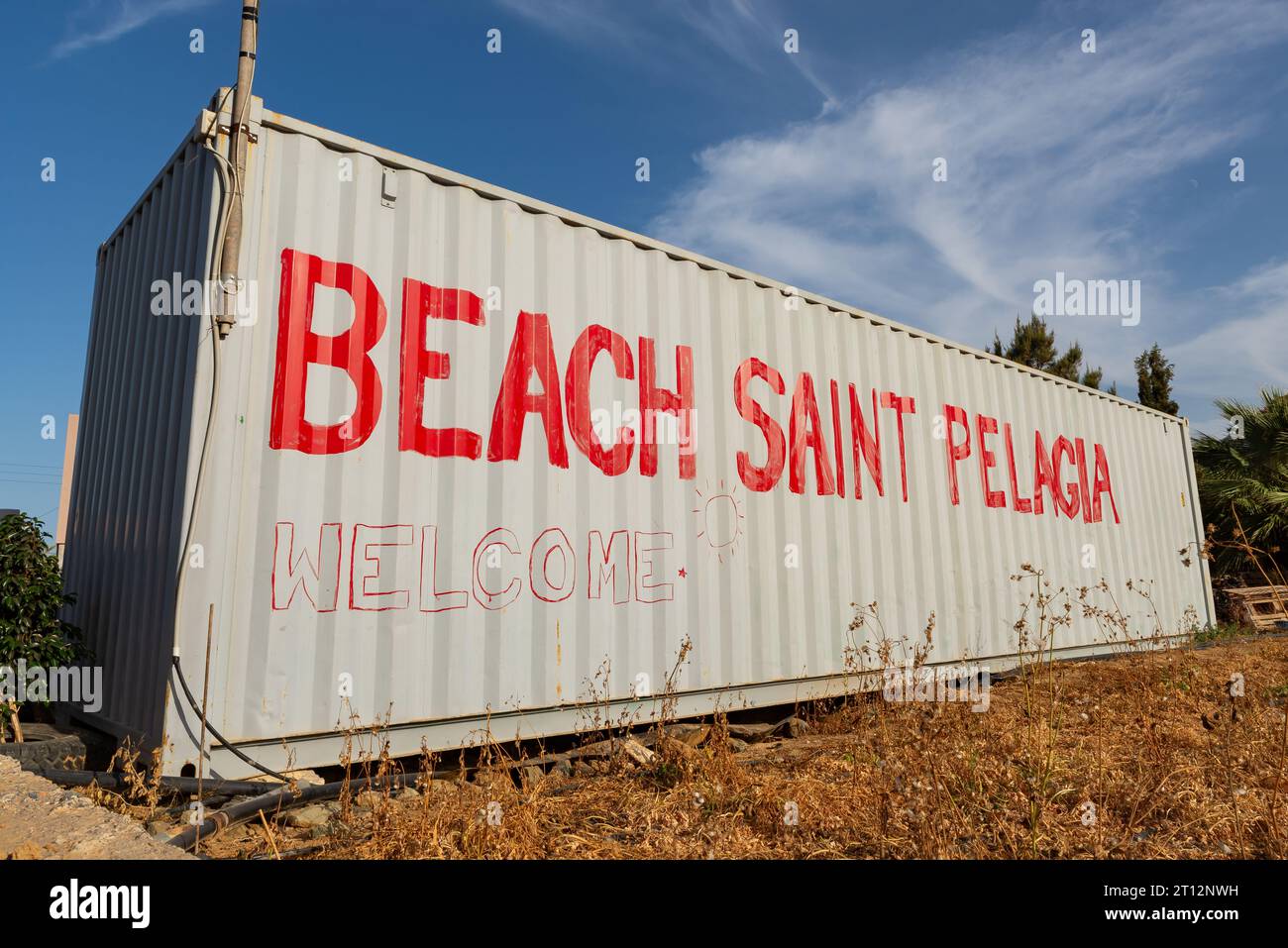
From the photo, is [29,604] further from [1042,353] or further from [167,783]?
[1042,353]

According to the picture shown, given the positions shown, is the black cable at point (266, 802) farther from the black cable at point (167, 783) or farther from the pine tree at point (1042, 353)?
the pine tree at point (1042, 353)

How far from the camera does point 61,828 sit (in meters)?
2.98

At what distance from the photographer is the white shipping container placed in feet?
12.4

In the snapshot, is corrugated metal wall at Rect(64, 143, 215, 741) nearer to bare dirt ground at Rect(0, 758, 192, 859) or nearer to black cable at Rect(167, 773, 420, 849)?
bare dirt ground at Rect(0, 758, 192, 859)

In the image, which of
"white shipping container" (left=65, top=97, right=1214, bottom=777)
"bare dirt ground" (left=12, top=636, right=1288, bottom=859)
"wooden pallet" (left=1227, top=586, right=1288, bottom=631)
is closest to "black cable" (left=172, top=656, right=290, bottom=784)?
"white shipping container" (left=65, top=97, right=1214, bottom=777)

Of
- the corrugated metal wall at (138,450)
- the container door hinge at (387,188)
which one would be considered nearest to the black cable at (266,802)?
the corrugated metal wall at (138,450)

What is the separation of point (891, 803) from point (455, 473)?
9.03ft

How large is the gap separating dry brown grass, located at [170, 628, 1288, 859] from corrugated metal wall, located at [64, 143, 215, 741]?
134 centimetres

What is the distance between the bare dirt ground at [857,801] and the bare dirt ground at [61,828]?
0.07 meters

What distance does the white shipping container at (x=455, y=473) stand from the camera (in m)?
3.78

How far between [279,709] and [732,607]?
296 cm

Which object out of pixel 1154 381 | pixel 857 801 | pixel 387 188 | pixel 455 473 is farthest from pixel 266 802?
pixel 1154 381
